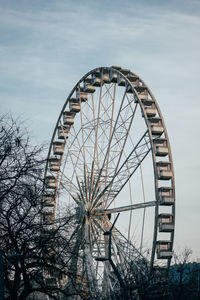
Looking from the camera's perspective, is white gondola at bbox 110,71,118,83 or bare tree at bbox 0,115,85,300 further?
white gondola at bbox 110,71,118,83

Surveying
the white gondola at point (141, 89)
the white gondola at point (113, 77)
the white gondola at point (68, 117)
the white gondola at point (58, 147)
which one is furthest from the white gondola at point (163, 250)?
the white gondola at point (68, 117)

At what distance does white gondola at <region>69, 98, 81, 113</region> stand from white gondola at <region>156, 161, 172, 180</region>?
9572mm

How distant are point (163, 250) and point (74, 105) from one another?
1210cm

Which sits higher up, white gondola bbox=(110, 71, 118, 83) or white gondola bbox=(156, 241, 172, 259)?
white gondola bbox=(110, 71, 118, 83)

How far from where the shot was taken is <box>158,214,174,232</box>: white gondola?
23531 mm

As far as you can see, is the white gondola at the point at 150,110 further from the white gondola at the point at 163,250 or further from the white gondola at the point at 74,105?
the white gondola at the point at 74,105

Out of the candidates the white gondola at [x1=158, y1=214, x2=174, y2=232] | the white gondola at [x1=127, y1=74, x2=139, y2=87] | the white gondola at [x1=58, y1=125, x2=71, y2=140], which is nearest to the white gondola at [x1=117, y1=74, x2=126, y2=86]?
the white gondola at [x1=127, y1=74, x2=139, y2=87]

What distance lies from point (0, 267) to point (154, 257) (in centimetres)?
1225

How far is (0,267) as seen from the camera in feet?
38.4

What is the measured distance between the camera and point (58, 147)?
3322cm

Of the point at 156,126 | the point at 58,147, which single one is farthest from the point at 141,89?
the point at 58,147

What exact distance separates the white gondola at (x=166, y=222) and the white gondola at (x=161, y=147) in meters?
2.69

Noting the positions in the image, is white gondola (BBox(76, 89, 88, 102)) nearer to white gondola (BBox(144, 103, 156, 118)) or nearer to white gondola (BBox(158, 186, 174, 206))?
white gondola (BBox(144, 103, 156, 118))

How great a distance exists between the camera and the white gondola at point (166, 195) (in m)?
23.7
